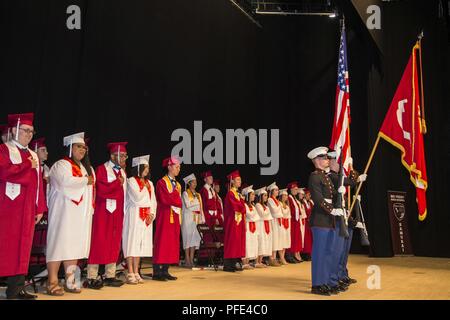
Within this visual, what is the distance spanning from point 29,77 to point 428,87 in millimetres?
11106

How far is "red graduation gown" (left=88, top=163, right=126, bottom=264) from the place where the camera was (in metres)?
6.15

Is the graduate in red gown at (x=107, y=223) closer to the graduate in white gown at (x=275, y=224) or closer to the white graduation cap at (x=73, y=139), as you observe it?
the white graduation cap at (x=73, y=139)

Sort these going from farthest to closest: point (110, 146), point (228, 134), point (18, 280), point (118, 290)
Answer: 1. point (228, 134)
2. point (110, 146)
3. point (118, 290)
4. point (18, 280)

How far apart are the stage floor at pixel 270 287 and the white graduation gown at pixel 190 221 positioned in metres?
0.97

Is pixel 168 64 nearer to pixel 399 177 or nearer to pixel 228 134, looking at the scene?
pixel 228 134

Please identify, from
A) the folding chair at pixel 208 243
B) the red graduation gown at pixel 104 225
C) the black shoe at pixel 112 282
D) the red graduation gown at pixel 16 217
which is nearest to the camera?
Answer: the red graduation gown at pixel 16 217

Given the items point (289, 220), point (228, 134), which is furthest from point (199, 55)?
point (289, 220)

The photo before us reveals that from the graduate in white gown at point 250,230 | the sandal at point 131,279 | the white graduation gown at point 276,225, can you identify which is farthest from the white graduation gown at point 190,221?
the sandal at point 131,279

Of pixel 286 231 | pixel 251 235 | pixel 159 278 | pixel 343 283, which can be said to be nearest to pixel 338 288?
pixel 343 283

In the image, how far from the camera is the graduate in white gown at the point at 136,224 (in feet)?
21.9

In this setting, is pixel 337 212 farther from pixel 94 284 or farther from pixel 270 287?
pixel 94 284

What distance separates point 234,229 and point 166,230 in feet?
7.07

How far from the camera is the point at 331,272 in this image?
611 centimetres

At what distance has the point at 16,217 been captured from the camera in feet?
16.1
